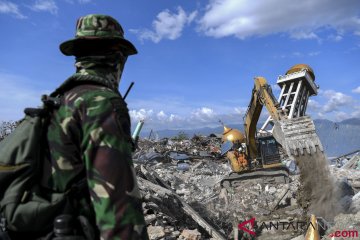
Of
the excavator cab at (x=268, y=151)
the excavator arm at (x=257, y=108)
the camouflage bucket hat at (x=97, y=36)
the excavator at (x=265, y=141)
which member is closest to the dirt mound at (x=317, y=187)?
the excavator at (x=265, y=141)

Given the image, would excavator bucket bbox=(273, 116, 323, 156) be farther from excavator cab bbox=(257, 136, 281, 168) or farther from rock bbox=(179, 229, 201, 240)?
excavator cab bbox=(257, 136, 281, 168)

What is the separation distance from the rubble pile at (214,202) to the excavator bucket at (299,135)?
1.55 m

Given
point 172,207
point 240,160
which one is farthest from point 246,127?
point 172,207

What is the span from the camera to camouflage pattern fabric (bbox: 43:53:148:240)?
4.81 ft

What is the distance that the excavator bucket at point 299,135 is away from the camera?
1044 cm

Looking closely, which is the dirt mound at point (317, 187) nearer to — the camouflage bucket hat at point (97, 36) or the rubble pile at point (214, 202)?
the rubble pile at point (214, 202)

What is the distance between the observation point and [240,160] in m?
16.3

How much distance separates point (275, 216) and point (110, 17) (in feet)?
31.5

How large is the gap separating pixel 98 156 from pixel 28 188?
304mm

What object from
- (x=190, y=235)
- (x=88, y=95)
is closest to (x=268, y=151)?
(x=190, y=235)

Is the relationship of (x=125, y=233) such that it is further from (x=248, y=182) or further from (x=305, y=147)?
(x=248, y=182)

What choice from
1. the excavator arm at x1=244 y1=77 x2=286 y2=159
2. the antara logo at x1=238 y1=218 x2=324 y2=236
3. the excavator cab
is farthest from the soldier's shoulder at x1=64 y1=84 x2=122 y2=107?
the excavator cab

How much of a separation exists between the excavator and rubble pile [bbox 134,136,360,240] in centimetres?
39

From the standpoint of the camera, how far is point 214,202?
12.7 meters
